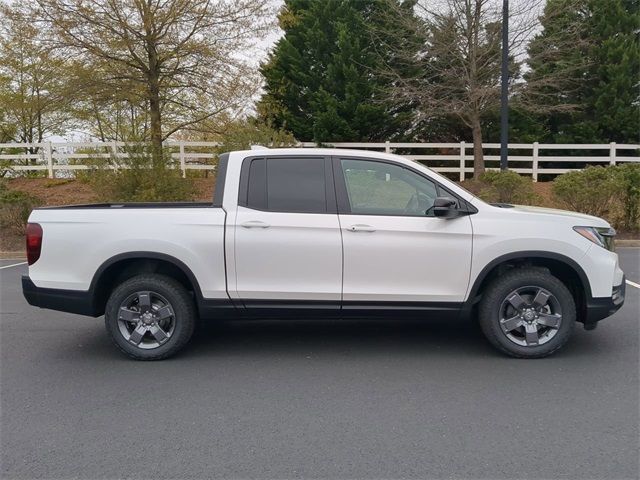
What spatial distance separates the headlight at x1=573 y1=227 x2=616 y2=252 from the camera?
4.46m

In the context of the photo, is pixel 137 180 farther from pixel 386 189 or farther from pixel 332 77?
pixel 332 77

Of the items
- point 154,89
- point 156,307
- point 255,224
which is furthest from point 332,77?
point 156,307

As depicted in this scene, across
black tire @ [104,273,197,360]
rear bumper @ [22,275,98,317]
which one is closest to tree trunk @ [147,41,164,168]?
rear bumper @ [22,275,98,317]

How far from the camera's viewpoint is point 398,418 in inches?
137

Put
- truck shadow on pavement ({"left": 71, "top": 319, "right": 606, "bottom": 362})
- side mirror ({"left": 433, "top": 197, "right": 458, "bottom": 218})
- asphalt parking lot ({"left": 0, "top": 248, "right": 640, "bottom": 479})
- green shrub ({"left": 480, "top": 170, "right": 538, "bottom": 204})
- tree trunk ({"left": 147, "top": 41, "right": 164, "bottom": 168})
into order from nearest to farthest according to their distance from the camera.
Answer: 1. asphalt parking lot ({"left": 0, "top": 248, "right": 640, "bottom": 479})
2. side mirror ({"left": 433, "top": 197, "right": 458, "bottom": 218})
3. truck shadow on pavement ({"left": 71, "top": 319, "right": 606, "bottom": 362})
4. green shrub ({"left": 480, "top": 170, "right": 538, "bottom": 204})
5. tree trunk ({"left": 147, "top": 41, "right": 164, "bottom": 168})

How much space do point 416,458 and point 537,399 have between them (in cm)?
125

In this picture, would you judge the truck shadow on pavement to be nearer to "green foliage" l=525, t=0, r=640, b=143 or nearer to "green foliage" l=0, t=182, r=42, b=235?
"green foliage" l=0, t=182, r=42, b=235

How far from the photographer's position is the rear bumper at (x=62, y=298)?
4.55 metres

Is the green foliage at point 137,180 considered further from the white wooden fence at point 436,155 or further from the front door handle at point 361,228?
the front door handle at point 361,228

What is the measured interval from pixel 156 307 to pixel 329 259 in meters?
1.58

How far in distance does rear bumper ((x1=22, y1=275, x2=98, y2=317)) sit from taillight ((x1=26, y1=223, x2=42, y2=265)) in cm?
23

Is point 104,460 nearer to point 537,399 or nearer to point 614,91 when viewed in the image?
point 537,399

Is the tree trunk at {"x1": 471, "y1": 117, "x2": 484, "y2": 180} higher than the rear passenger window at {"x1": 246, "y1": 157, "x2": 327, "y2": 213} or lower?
higher

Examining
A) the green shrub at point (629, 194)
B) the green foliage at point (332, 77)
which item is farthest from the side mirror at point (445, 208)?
the green foliage at point (332, 77)
